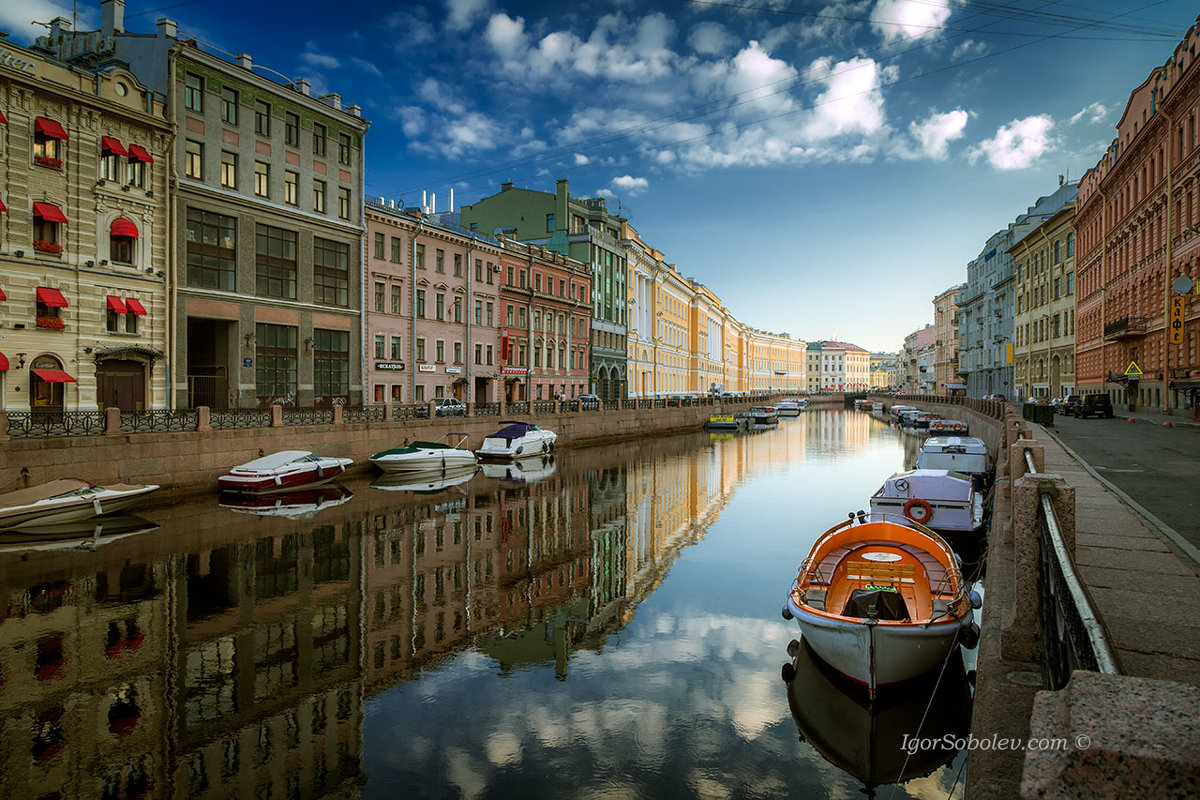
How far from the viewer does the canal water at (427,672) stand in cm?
804

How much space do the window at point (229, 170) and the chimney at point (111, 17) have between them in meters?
7.47

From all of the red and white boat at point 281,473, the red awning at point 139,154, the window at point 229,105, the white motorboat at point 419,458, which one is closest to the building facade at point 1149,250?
the white motorboat at point 419,458

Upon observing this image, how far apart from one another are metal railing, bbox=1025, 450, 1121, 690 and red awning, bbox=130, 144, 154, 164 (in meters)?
35.4

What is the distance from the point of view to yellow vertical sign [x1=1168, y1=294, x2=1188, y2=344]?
112 feet

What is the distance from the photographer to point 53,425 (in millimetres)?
22688

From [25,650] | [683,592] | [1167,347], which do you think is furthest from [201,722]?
[1167,347]

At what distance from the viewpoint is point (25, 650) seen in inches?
443

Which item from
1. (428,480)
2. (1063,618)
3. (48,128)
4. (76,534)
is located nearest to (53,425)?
(76,534)

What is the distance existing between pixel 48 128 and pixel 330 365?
1649 centimetres

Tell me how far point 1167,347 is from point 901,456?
15440mm

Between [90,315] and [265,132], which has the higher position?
[265,132]

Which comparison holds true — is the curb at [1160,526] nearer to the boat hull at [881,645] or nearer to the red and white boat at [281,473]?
the boat hull at [881,645]

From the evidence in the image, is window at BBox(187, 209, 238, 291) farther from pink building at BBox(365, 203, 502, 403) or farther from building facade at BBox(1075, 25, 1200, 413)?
building facade at BBox(1075, 25, 1200, 413)

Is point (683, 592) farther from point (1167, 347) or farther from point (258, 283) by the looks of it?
point (1167, 347)
